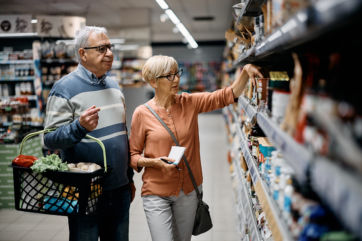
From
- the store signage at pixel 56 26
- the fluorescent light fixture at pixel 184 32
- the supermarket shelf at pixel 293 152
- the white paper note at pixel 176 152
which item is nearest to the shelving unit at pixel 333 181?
the supermarket shelf at pixel 293 152

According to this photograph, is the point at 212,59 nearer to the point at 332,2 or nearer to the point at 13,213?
the point at 13,213

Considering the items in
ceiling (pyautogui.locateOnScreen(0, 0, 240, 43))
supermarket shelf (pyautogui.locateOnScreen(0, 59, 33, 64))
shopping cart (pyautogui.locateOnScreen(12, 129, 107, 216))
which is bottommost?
shopping cart (pyautogui.locateOnScreen(12, 129, 107, 216))

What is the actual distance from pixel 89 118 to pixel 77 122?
98mm

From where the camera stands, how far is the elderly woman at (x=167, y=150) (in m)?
2.07

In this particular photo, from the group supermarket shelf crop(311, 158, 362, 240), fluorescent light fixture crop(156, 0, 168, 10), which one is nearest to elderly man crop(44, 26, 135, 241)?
supermarket shelf crop(311, 158, 362, 240)

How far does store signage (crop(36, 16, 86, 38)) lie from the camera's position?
21.1ft

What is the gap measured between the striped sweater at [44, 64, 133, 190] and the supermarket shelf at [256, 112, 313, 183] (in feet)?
3.56

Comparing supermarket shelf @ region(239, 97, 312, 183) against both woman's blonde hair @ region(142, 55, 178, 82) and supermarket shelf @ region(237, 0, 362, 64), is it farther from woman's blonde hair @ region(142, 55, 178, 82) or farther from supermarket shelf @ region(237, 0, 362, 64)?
woman's blonde hair @ region(142, 55, 178, 82)

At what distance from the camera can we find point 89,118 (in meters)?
1.78

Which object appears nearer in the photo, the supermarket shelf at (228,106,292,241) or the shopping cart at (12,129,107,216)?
the supermarket shelf at (228,106,292,241)

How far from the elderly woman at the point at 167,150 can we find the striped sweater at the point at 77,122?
0.35 feet

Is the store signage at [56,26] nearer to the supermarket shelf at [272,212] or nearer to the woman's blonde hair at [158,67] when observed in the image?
the woman's blonde hair at [158,67]

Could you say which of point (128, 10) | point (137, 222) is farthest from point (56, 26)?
point (137, 222)

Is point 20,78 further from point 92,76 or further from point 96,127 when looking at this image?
point 96,127
